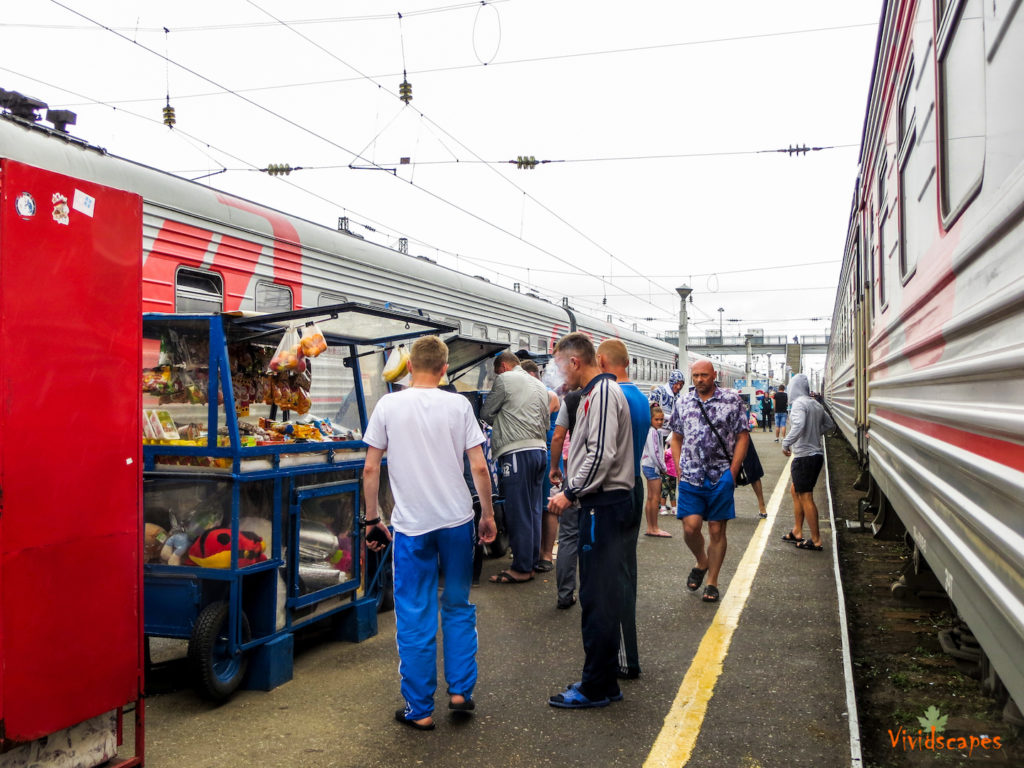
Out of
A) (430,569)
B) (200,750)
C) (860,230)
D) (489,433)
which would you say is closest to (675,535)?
(489,433)

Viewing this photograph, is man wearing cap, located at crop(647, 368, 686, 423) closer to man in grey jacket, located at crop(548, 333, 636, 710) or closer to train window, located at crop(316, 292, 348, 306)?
train window, located at crop(316, 292, 348, 306)

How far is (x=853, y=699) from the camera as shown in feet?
13.1

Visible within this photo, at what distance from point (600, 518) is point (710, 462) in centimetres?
217

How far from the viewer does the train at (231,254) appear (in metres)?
5.97

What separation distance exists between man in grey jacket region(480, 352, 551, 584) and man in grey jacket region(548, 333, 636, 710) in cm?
260

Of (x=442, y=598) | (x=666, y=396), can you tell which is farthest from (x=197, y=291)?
(x=666, y=396)

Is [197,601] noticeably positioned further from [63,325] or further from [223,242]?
[223,242]

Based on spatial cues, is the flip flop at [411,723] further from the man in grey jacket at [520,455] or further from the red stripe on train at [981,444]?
the man in grey jacket at [520,455]

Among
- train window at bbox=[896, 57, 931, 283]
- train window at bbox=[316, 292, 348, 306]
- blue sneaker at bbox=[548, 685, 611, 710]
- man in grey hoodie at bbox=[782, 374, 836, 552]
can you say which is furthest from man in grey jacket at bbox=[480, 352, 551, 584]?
train window at bbox=[896, 57, 931, 283]

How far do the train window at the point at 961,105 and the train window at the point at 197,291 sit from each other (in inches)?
205

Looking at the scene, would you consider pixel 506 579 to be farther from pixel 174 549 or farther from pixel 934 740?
pixel 934 740

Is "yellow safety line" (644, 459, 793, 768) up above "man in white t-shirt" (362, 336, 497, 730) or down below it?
below

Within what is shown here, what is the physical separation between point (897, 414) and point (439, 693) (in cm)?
264

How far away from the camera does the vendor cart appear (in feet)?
14.6
